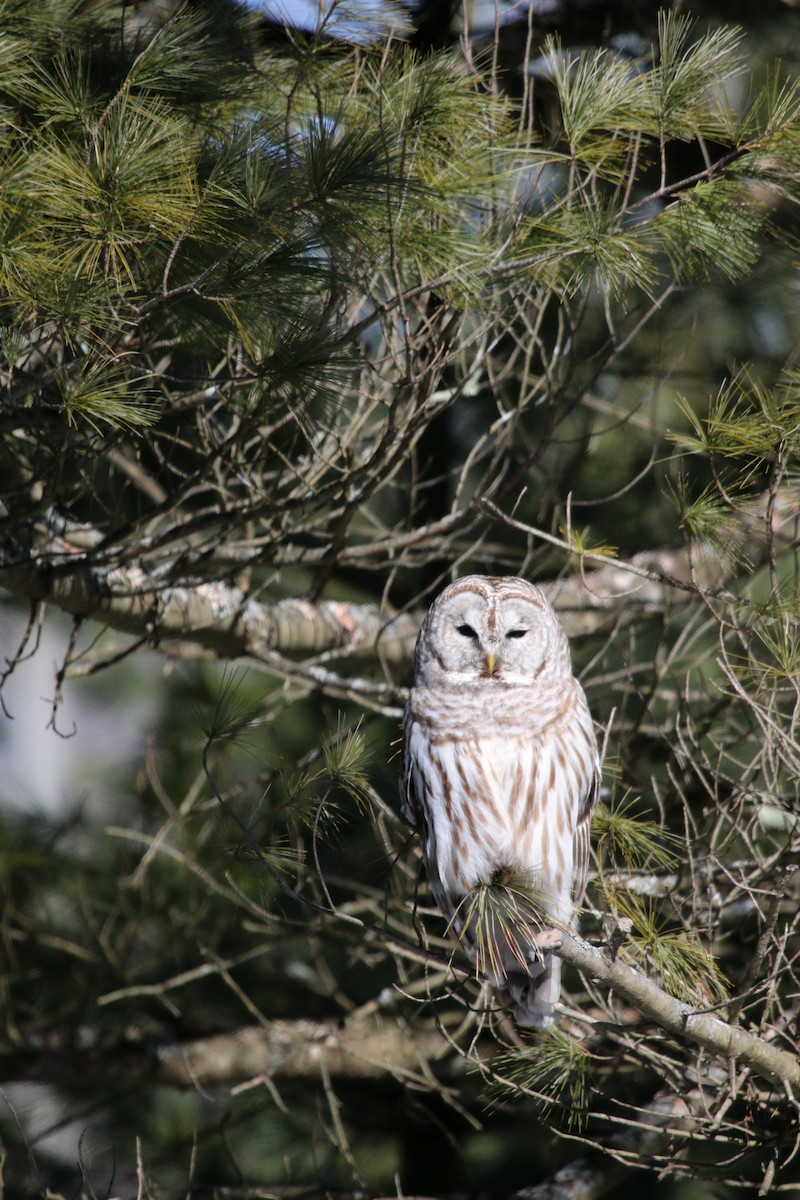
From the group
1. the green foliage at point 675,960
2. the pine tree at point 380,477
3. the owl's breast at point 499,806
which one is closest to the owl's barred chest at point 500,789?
the owl's breast at point 499,806

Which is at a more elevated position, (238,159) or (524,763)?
(238,159)

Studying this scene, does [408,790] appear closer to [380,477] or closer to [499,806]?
[499,806]

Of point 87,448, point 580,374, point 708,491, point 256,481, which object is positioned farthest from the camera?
point 580,374

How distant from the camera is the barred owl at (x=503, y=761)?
304 centimetres

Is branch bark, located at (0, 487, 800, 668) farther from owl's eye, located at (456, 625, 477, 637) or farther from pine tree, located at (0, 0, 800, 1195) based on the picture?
owl's eye, located at (456, 625, 477, 637)

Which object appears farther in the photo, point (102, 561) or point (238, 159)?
point (102, 561)

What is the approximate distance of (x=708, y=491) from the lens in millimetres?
2754

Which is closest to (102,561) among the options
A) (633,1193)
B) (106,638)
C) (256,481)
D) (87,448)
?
(87,448)

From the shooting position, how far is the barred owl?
3041 millimetres

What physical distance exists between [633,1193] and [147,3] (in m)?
5.20

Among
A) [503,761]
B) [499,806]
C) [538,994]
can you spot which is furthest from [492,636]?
[538,994]

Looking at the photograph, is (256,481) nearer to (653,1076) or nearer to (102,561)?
(102,561)

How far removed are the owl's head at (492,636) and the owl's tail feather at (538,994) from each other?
742mm

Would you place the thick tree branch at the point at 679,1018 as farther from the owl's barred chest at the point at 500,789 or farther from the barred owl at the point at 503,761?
the owl's barred chest at the point at 500,789
